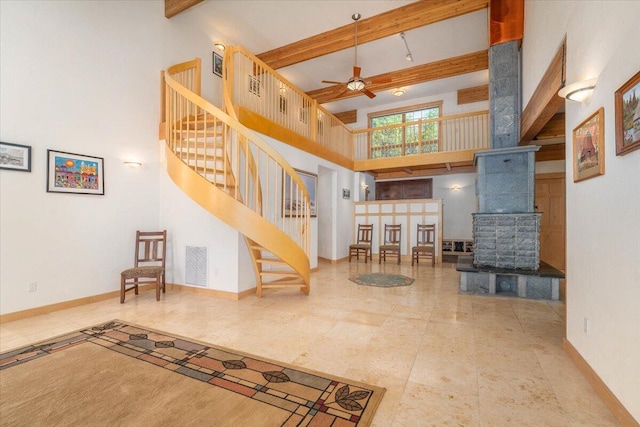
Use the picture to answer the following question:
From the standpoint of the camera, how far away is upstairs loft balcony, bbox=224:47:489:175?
190 inches

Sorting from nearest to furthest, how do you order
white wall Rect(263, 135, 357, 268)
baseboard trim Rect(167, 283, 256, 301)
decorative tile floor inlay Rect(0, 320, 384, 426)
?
decorative tile floor inlay Rect(0, 320, 384, 426) < baseboard trim Rect(167, 283, 256, 301) < white wall Rect(263, 135, 357, 268)

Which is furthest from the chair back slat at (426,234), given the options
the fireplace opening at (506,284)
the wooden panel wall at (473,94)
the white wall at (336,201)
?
the wooden panel wall at (473,94)

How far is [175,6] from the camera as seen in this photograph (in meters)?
5.15

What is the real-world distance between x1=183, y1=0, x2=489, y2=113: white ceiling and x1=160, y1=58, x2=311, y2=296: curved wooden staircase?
63.9 inches

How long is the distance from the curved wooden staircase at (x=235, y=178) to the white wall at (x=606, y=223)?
9.82 feet

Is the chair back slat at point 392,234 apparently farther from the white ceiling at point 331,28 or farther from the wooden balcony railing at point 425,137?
the white ceiling at point 331,28

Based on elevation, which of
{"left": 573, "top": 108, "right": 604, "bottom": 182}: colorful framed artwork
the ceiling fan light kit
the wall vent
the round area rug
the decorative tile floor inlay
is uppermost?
the ceiling fan light kit

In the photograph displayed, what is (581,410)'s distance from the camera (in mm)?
1802

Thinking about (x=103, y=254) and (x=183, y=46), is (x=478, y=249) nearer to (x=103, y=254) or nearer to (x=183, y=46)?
(x=103, y=254)

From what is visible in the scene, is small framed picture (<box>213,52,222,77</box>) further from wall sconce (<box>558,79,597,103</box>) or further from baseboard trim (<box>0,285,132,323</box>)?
wall sconce (<box>558,79,597,103</box>)

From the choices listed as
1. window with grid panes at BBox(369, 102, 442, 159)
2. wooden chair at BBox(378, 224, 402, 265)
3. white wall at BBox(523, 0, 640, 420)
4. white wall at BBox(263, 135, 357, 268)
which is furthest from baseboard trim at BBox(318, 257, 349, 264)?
white wall at BBox(523, 0, 640, 420)

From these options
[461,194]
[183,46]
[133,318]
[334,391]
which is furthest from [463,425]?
[461,194]

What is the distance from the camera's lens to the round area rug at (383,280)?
17.0 ft

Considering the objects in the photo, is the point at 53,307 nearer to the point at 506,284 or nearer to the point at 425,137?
the point at 506,284
